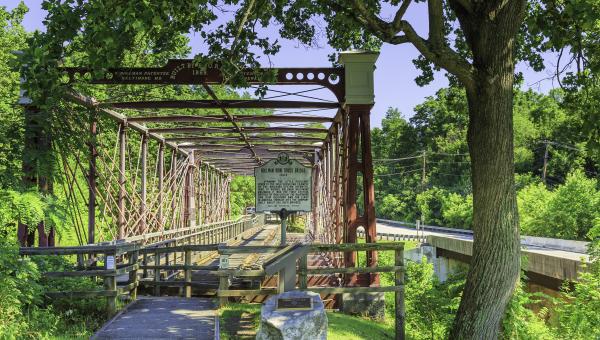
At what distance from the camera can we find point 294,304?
6.12m

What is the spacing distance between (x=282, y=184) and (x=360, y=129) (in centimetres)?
199

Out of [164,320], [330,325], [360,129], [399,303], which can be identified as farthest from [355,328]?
[360,129]

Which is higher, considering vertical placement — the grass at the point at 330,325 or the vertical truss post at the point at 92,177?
the vertical truss post at the point at 92,177

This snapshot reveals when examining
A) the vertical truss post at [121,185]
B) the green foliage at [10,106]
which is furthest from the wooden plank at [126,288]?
the vertical truss post at [121,185]

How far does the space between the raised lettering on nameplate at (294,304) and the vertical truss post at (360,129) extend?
5.19 m

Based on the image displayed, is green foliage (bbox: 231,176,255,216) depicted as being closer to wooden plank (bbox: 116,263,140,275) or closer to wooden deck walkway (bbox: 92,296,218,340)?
wooden plank (bbox: 116,263,140,275)

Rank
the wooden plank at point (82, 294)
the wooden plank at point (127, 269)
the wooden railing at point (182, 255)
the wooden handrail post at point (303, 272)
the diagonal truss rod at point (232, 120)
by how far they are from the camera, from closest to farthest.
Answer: the wooden plank at point (82, 294) < the wooden handrail post at point (303, 272) < the wooden plank at point (127, 269) < the wooden railing at point (182, 255) < the diagonal truss rod at point (232, 120)

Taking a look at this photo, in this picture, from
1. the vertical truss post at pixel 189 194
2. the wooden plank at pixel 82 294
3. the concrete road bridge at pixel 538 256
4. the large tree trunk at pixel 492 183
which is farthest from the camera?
the vertical truss post at pixel 189 194

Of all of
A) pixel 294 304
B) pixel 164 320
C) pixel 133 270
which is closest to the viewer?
pixel 294 304

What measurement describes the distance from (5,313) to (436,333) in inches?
265

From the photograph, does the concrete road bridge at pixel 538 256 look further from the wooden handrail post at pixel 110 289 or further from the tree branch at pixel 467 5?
the wooden handrail post at pixel 110 289

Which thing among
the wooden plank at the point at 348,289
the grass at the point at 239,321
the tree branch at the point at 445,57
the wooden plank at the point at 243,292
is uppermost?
the tree branch at the point at 445,57

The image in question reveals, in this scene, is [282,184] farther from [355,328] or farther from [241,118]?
[241,118]

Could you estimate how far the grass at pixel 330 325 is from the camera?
27.0 ft
